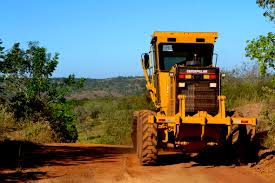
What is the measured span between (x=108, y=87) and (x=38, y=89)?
342 ft

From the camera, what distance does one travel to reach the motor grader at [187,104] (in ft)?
42.1

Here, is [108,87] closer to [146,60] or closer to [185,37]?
[146,60]

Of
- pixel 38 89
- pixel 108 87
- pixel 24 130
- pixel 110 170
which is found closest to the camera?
pixel 110 170

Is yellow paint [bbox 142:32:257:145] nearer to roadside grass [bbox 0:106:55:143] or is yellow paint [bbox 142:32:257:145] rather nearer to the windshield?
the windshield

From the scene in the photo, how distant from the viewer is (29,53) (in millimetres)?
28828

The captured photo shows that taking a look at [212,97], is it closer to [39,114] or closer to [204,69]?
[204,69]

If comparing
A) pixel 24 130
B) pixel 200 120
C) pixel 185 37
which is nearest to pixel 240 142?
pixel 200 120

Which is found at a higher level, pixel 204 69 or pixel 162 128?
Result: pixel 204 69

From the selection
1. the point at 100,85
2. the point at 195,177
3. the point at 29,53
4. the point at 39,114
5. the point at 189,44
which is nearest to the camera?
the point at 195,177

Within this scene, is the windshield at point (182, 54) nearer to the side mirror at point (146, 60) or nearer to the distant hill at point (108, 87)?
the side mirror at point (146, 60)

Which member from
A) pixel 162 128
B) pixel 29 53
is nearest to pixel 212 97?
pixel 162 128

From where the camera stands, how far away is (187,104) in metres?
13.4

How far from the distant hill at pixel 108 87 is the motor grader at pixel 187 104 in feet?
313

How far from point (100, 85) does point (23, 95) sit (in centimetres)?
11134
